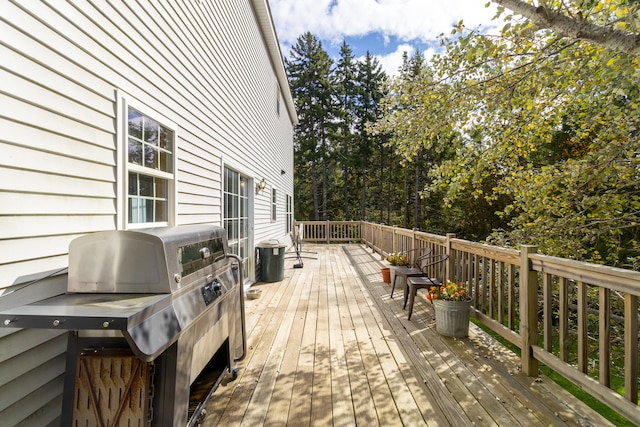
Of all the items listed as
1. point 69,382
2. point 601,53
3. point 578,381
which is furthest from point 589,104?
point 69,382

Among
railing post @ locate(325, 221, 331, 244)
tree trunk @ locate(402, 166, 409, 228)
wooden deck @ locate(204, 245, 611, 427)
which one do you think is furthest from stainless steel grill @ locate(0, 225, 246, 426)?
tree trunk @ locate(402, 166, 409, 228)

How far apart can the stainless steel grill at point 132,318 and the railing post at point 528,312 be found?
2.59m

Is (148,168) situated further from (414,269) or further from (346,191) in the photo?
(346,191)

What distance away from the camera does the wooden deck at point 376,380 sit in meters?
2.11

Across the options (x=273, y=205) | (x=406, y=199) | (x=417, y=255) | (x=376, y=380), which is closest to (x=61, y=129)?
(x=376, y=380)

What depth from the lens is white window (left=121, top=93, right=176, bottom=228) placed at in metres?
2.37

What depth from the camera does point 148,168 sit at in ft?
8.54

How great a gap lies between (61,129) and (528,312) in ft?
11.7

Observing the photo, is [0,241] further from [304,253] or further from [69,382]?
[304,253]

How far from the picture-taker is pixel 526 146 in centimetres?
459

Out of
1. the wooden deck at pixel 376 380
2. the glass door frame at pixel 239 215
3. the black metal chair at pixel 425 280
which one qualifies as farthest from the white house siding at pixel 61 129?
the black metal chair at pixel 425 280

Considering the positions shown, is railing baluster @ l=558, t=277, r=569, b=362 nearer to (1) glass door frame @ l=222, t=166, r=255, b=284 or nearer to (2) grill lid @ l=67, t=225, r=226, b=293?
(2) grill lid @ l=67, t=225, r=226, b=293

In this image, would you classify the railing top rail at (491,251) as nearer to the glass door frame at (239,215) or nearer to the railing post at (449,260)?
the railing post at (449,260)

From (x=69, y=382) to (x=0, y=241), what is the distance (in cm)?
68
